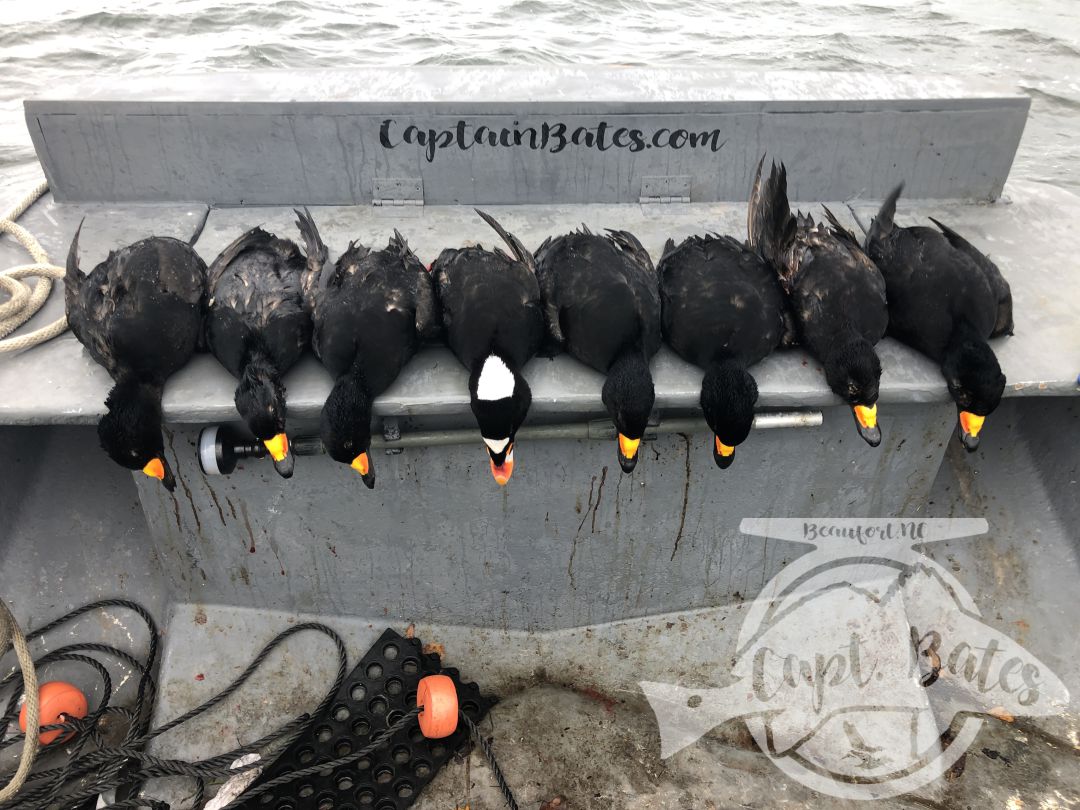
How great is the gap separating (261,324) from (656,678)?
94.6 inches

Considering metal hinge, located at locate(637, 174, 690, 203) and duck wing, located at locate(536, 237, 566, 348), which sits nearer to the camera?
duck wing, located at locate(536, 237, 566, 348)

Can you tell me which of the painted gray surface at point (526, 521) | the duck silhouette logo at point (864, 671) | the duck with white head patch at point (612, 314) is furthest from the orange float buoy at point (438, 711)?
the duck with white head patch at point (612, 314)

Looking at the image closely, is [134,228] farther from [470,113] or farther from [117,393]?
[470,113]

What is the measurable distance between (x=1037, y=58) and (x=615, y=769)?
1267 cm

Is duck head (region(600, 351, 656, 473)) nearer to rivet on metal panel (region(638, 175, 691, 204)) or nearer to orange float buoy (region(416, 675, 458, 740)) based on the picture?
orange float buoy (region(416, 675, 458, 740))

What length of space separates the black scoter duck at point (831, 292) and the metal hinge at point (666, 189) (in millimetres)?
565

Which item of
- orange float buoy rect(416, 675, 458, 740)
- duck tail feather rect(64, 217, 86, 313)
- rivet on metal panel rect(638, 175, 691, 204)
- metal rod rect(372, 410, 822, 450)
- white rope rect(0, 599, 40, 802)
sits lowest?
orange float buoy rect(416, 675, 458, 740)

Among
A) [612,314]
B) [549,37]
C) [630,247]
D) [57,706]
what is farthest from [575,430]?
[549,37]

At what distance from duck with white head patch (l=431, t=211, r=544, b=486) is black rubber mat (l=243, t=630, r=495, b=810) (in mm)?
1170

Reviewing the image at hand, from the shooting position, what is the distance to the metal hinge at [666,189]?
403 cm

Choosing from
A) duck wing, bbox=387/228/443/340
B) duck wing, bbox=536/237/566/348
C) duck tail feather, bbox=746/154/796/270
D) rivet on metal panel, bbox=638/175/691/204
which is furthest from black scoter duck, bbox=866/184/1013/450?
duck wing, bbox=387/228/443/340

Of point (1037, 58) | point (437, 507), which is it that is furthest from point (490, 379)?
point (1037, 58)

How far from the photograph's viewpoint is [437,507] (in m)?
3.29

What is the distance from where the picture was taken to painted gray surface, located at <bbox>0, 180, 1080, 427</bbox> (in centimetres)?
278
